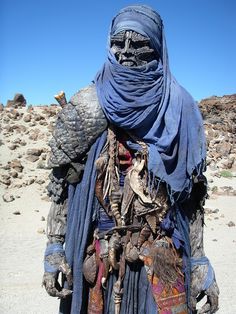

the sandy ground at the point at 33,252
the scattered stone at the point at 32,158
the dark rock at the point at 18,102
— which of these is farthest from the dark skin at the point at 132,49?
the dark rock at the point at 18,102

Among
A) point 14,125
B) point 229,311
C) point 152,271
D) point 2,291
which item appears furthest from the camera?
point 14,125

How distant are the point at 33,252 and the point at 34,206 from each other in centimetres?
258

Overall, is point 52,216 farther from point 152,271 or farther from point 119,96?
point 119,96

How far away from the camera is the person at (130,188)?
192 cm

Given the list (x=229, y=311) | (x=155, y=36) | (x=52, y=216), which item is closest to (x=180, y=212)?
(x=52, y=216)

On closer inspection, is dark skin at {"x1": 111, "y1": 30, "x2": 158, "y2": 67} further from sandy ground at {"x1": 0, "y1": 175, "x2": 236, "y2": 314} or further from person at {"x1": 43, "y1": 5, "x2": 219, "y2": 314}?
sandy ground at {"x1": 0, "y1": 175, "x2": 236, "y2": 314}

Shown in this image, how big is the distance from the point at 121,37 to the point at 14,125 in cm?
1257

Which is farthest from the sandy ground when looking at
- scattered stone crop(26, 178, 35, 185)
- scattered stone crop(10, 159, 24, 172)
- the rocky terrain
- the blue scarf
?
the blue scarf

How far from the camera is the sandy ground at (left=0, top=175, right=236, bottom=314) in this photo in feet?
15.6

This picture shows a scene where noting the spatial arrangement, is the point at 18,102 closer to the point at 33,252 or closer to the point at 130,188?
the point at 33,252

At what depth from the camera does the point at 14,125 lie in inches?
553

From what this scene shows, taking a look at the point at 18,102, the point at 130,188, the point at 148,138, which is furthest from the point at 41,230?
the point at 18,102

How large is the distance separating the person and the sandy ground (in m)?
2.66

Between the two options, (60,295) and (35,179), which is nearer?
(60,295)
